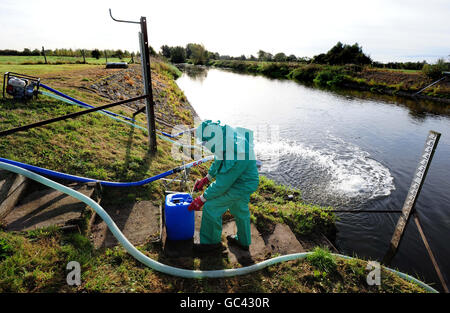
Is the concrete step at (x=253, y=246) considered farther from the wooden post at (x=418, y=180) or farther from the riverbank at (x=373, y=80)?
the riverbank at (x=373, y=80)

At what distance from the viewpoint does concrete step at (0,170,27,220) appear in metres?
3.01

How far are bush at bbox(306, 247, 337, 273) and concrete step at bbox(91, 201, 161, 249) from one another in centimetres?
229

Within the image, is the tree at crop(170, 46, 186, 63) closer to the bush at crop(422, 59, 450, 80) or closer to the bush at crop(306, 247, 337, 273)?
the bush at crop(422, 59, 450, 80)

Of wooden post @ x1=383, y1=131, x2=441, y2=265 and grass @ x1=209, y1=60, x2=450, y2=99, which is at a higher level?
grass @ x1=209, y1=60, x2=450, y2=99

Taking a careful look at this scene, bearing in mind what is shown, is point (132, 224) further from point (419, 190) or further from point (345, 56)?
point (345, 56)

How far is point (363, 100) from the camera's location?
69.6 ft

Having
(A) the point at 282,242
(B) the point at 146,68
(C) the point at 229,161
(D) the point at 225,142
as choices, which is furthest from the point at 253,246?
(B) the point at 146,68

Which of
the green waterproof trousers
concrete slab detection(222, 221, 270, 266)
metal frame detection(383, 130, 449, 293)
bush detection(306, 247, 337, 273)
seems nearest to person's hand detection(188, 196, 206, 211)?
the green waterproof trousers

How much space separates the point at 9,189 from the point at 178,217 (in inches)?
95.8

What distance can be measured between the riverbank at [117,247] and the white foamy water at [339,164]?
2001 mm

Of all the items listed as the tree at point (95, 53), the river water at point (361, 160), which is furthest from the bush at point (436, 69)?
the tree at point (95, 53)
